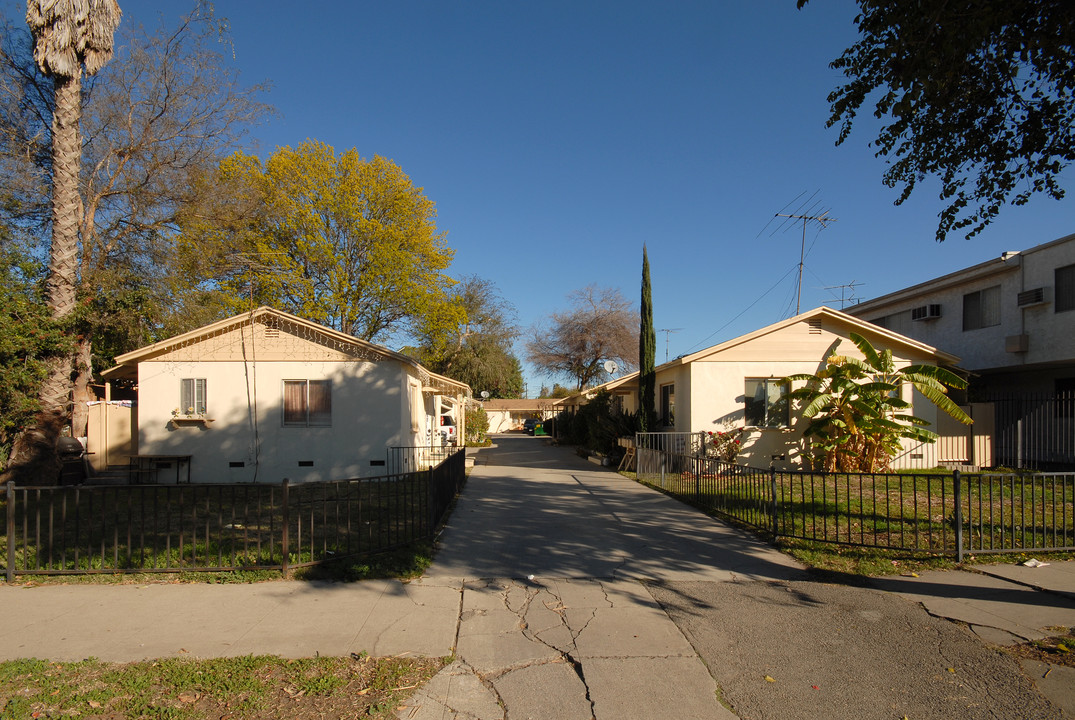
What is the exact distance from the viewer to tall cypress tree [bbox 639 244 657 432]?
1936 cm

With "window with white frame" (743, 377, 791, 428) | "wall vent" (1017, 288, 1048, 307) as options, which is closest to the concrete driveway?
"window with white frame" (743, 377, 791, 428)

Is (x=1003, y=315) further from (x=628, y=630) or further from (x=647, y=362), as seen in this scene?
(x=628, y=630)

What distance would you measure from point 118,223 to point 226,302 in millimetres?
8260

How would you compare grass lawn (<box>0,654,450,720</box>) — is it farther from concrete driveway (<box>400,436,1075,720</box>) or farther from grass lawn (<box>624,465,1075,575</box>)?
grass lawn (<box>624,465,1075,575</box>)

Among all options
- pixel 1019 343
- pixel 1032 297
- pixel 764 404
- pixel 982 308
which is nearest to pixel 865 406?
pixel 764 404

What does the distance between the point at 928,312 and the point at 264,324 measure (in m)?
20.6

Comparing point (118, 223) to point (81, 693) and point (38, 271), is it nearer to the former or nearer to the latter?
point (38, 271)

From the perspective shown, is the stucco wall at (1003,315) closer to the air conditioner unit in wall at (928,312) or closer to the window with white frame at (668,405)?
the air conditioner unit in wall at (928,312)

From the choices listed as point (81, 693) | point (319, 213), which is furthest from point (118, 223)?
point (81, 693)

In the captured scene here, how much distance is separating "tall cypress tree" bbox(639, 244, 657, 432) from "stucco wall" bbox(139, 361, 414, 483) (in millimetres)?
Answer: 7897

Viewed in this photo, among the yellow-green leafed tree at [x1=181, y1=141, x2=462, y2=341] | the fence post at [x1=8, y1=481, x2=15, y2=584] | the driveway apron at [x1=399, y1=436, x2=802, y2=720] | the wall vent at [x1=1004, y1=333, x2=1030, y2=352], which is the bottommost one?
the driveway apron at [x1=399, y1=436, x2=802, y2=720]

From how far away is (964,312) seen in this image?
19.6 metres

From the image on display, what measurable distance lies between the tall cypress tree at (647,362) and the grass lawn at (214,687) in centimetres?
1524

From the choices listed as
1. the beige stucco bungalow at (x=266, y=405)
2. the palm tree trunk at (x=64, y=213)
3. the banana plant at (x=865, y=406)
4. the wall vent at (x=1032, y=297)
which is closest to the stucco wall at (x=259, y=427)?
the beige stucco bungalow at (x=266, y=405)
